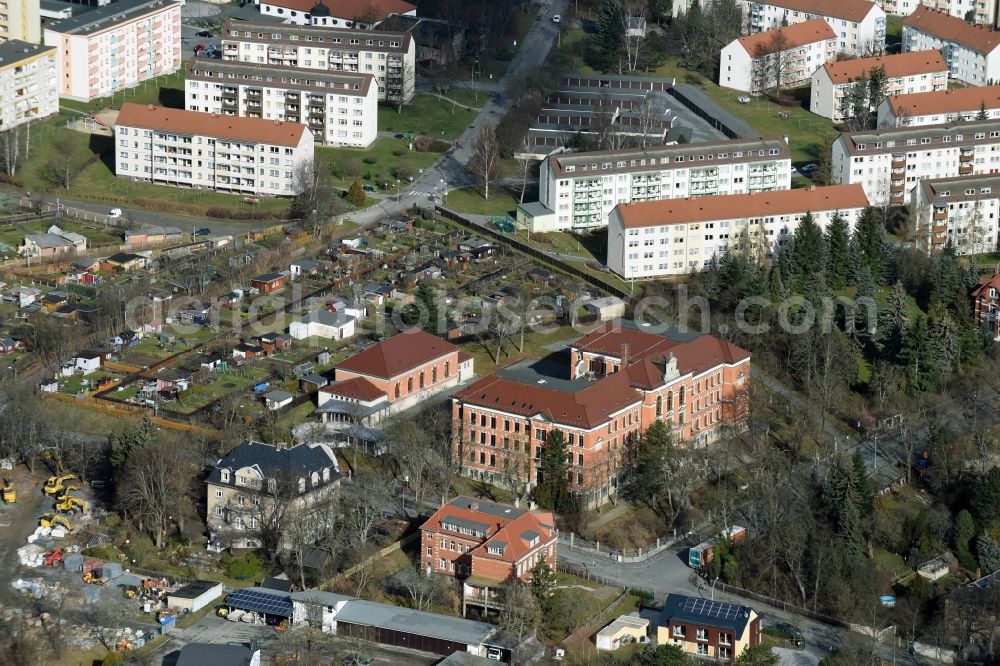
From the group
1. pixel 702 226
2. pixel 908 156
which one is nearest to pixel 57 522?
pixel 702 226

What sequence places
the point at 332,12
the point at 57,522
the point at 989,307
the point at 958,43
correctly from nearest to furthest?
the point at 57,522
the point at 989,307
the point at 958,43
the point at 332,12

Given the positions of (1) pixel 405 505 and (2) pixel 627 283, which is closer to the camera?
(1) pixel 405 505

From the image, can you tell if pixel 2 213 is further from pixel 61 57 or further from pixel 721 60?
pixel 721 60

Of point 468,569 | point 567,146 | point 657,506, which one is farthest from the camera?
point 567,146

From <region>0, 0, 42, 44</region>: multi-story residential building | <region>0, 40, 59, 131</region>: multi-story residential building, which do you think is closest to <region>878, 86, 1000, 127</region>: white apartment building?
<region>0, 40, 59, 131</region>: multi-story residential building

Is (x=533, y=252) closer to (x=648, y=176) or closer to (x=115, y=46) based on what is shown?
(x=648, y=176)

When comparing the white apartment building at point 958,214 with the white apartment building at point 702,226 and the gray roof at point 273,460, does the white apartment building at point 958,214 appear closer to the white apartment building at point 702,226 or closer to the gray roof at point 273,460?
the white apartment building at point 702,226

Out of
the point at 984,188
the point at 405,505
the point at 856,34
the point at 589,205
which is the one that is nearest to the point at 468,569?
the point at 405,505
